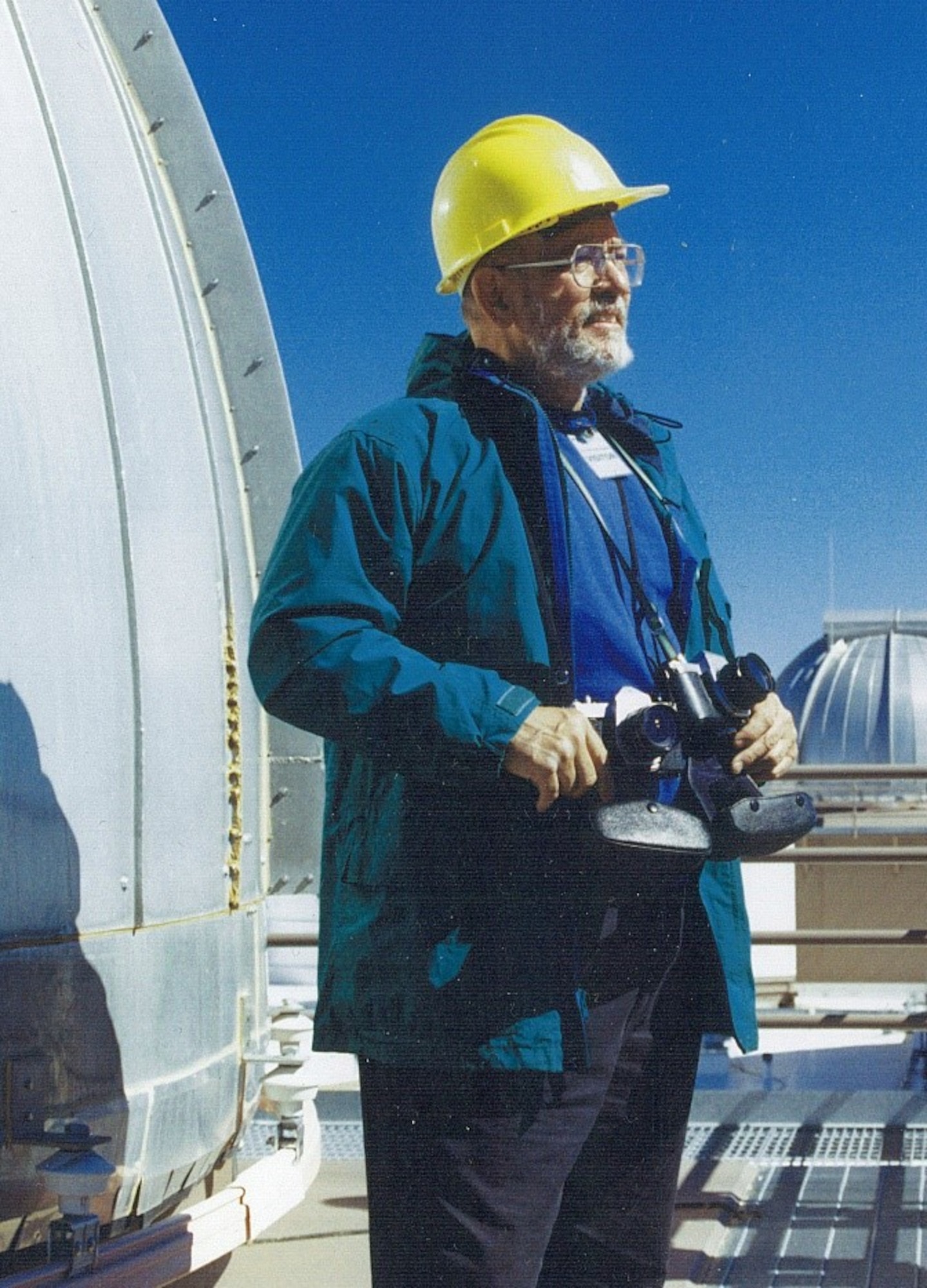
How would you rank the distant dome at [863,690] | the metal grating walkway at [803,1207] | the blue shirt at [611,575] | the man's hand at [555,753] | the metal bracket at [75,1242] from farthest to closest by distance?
the distant dome at [863,690] < the metal grating walkway at [803,1207] < the metal bracket at [75,1242] < the blue shirt at [611,575] < the man's hand at [555,753]

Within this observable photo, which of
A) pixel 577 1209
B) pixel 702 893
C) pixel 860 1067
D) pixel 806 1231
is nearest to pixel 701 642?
pixel 702 893

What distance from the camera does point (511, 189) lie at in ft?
5.98

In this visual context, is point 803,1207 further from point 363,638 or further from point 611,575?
point 363,638

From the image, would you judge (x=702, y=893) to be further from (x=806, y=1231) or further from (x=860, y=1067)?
(x=860, y=1067)

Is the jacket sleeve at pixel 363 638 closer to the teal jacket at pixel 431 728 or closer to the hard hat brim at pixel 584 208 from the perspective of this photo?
the teal jacket at pixel 431 728

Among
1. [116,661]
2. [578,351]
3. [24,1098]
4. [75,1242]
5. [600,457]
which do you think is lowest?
[75,1242]

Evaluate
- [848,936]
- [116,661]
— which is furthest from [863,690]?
[116,661]

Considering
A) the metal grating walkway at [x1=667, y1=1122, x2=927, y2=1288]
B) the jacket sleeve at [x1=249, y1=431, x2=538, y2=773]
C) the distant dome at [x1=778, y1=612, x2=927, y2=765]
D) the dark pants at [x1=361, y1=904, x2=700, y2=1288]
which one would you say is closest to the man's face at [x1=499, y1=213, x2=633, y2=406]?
the jacket sleeve at [x1=249, y1=431, x2=538, y2=773]

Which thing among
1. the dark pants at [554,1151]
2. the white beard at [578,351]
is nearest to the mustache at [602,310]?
the white beard at [578,351]

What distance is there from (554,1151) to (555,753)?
16.6 inches

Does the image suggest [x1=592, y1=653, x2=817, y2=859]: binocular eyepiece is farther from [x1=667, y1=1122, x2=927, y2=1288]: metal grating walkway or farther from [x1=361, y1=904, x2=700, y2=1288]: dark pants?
[x1=667, y1=1122, x2=927, y2=1288]: metal grating walkway

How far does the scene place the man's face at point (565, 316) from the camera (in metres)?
1.77

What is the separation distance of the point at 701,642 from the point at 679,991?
15.7 inches

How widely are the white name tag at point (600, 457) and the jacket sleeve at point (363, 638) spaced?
25cm
